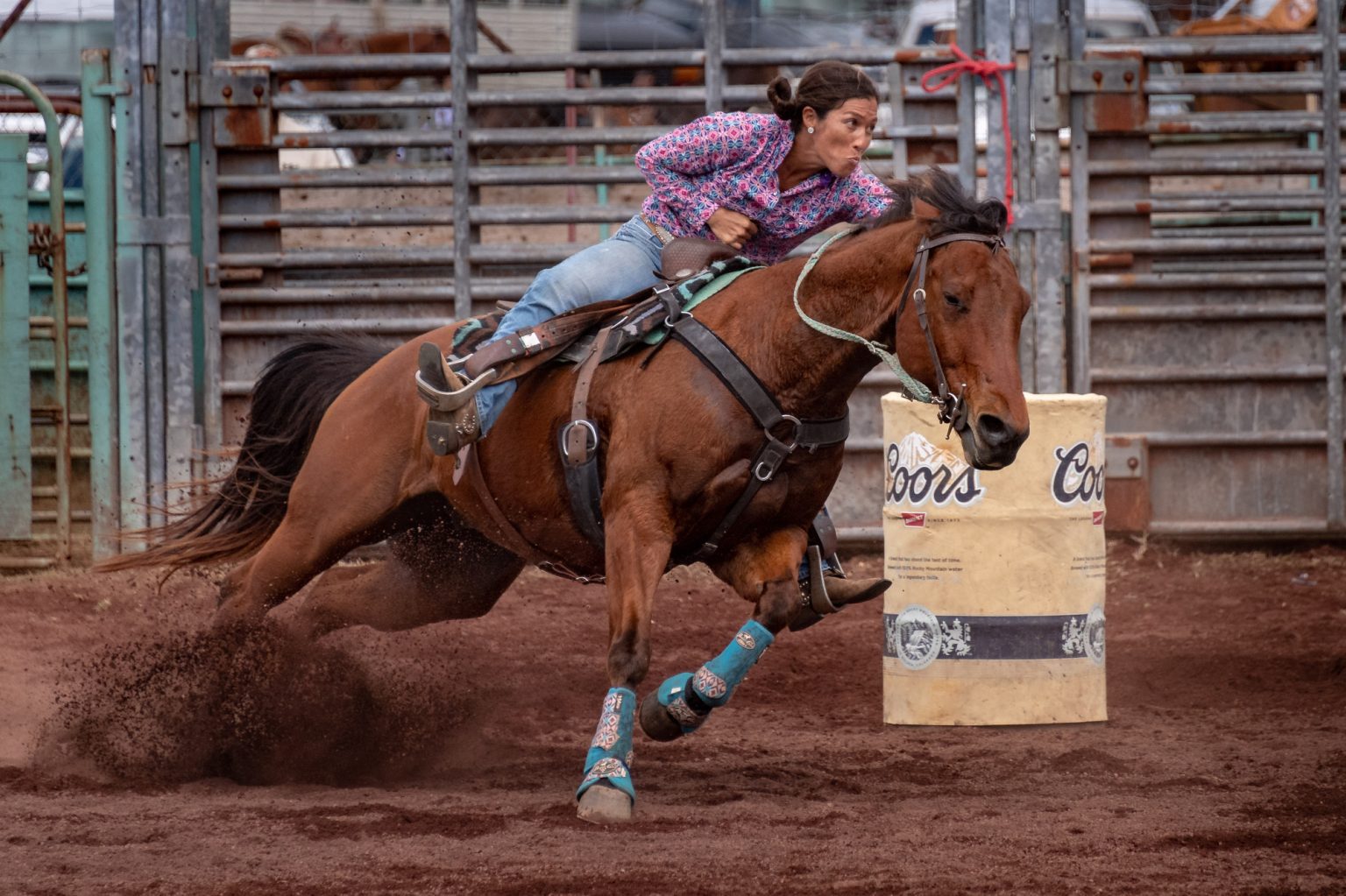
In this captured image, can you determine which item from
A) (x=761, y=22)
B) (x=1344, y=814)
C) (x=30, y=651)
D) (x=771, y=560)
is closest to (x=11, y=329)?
(x=30, y=651)

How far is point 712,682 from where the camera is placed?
13.8 feet

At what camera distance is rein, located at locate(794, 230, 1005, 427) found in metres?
3.92

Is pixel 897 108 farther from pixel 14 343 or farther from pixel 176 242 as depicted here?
pixel 14 343

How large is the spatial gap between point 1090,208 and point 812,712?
3657 millimetres

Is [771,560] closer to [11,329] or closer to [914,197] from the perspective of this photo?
[914,197]

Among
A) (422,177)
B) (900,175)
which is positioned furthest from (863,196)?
(422,177)

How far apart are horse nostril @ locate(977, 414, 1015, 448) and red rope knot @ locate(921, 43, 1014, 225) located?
4461 millimetres

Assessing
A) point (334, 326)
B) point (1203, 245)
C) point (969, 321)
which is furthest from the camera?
point (334, 326)

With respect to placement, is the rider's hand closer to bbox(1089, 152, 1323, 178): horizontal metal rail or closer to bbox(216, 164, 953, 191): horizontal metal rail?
bbox(216, 164, 953, 191): horizontal metal rail

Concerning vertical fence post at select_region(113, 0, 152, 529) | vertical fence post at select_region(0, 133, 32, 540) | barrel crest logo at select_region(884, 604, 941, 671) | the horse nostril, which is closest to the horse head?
the horse nostril

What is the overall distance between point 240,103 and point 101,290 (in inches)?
48.8

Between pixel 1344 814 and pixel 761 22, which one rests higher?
pixel 761 22

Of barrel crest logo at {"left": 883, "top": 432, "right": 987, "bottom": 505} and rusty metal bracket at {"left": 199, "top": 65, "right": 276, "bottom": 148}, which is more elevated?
rusty metal bracket at {"left": 199, "top": 65, "right": 276, "bottom": 148}

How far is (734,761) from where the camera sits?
504cm
